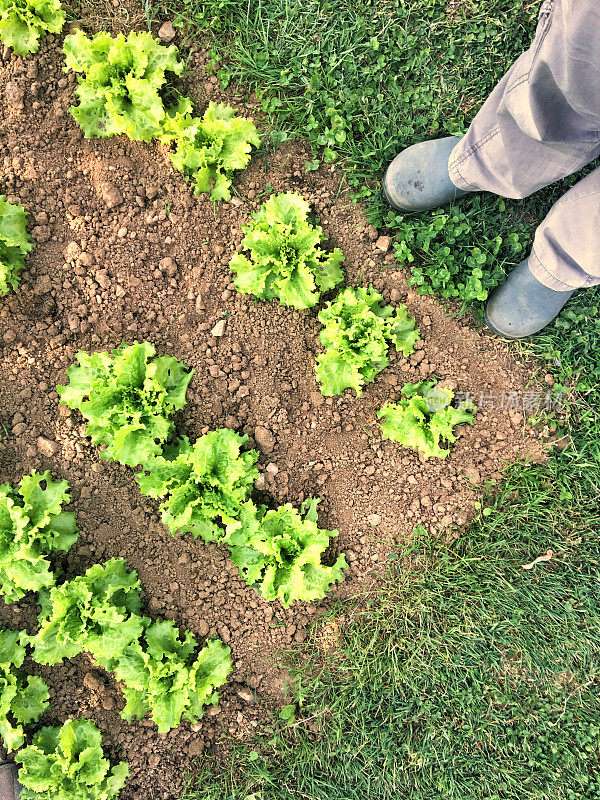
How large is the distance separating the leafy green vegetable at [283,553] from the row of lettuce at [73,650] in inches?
20.7

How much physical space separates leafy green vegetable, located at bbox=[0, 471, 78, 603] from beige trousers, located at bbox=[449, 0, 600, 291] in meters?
2.71

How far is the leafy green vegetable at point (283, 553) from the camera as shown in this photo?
292 cm

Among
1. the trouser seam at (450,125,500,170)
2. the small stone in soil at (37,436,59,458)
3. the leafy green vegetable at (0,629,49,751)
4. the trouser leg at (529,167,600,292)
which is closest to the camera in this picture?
the trouser leg at (529,167,600,292)

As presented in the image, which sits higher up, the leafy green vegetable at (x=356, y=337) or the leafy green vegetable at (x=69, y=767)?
the leafy green vegetable at (x=356, y=337)

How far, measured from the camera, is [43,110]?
3184mm

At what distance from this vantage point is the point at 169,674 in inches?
116

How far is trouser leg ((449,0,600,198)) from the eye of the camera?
1817 millimetres

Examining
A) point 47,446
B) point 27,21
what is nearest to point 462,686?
point 47,446

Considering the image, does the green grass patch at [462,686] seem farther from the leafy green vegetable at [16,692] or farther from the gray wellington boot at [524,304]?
the leafy green vegetable at [16,692]

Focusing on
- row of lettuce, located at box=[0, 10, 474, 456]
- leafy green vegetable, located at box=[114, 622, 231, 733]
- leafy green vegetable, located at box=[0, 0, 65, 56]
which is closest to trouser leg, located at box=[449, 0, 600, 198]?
row of lettuce, located at box=[0, 10, 474, 456]

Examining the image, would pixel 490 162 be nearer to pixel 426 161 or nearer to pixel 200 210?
pixel 426 161

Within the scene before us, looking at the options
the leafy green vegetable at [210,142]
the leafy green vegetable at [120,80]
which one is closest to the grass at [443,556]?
the leafy green vegetable at [210,142]

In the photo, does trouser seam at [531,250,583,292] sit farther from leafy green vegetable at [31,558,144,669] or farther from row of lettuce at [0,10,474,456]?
leafy green vegetable at [31,558,144,669]

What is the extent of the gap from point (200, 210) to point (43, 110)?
40.7 inches
